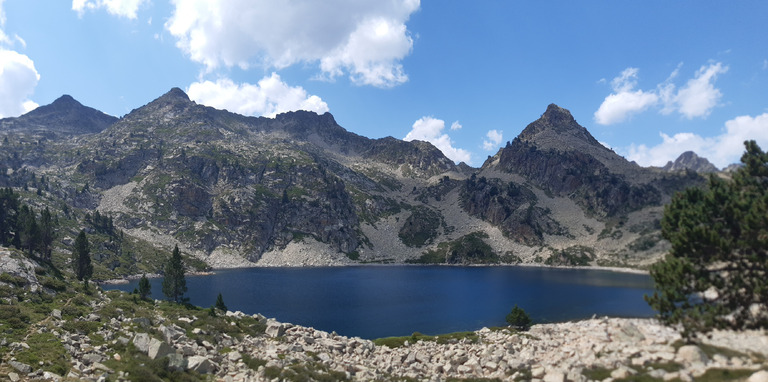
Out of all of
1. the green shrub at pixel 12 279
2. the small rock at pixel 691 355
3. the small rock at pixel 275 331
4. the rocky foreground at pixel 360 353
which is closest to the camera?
the small rock at pixel 691 355

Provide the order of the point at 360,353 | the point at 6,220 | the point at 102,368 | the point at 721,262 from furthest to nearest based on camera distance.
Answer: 1. the point at 6,220
2. the point at 360,353
3. the point at 721,262
4. the point at 102,368

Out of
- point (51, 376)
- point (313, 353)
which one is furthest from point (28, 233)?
point (313, 353)

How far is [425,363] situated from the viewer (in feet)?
138

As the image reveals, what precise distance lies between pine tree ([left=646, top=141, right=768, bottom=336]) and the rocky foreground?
193cm

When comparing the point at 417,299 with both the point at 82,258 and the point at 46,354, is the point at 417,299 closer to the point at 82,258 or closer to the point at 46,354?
the point at 82,258

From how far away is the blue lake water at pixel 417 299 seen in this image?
9388 cm

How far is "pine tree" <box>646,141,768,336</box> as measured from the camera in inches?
1122

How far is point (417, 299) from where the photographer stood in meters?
130

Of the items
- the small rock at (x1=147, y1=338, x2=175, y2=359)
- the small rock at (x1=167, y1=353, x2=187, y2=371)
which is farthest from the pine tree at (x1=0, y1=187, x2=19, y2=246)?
the small rock at (x1=167, y1=353, x2=187, y2=371)

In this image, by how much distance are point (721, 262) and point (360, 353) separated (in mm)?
37282

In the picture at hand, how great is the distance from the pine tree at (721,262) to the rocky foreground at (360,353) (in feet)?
6.35

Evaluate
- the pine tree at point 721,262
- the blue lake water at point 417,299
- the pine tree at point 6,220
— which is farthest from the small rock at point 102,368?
the pine tree at point 6,220

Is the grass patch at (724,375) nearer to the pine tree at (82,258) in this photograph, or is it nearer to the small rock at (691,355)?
the small rock at (691,355)

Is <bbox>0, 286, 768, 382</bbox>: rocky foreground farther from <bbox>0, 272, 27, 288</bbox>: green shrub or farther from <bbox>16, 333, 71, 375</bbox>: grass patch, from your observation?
<bbox>0, 272, 27, 288</bbox>: green shrub
